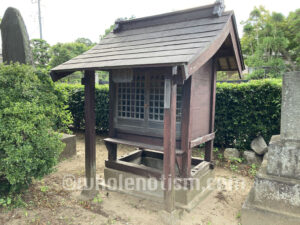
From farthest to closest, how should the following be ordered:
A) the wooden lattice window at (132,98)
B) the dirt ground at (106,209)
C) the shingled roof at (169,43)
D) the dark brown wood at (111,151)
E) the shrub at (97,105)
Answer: the shrub at (97,105)
the dark brown wood at (111,151)
the wooden lattice window at (132,98)
the dirt ground at (106,209)
the shingled roof at (169,43)

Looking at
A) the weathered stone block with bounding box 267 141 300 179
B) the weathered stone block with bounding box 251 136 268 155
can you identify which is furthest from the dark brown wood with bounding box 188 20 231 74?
the weathered stone block with bounding box 251 136 268 155

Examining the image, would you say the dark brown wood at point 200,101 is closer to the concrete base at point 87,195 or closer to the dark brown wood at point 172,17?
the dark brown wood at point 172,17

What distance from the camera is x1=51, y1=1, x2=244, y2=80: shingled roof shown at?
3145 millimetres

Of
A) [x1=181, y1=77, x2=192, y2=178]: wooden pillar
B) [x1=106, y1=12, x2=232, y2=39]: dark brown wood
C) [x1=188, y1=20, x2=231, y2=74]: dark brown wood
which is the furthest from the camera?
[x1=181, y1=77, x2=192, y2=178]: wooden pillar

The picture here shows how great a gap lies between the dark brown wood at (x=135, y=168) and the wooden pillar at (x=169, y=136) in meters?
0.66

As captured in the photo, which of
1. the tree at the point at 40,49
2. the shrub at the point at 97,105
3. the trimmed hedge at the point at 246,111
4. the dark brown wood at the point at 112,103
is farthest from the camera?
the tree at the point at 40,49

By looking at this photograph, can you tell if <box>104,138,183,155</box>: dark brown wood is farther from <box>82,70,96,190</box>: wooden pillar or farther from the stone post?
the stone post

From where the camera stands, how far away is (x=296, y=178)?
→ 333cm

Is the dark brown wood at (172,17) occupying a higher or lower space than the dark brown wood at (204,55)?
higher

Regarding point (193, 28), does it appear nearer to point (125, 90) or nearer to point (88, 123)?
point (125, 90)

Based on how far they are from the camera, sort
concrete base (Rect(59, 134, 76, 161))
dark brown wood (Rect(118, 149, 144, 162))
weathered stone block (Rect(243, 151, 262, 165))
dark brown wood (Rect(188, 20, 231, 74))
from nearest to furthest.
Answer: dark brown wood (Rect(188, 20, 231, 74)), dark brown wood (Rect(118, 149, 144, 162)), weathered stone block (Rect(243, 151, 262, 165)), concrete base (Rect(59, 134, 76, 161))

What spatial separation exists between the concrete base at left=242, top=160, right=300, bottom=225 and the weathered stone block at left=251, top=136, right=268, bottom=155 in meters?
2.63

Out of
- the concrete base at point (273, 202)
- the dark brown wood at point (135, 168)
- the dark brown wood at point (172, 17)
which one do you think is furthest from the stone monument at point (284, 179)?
the dark brown wood at point (172, 17)

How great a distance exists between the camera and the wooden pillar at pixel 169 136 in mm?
3221
